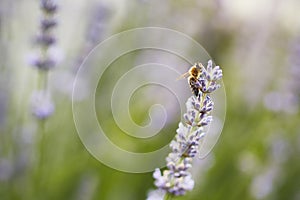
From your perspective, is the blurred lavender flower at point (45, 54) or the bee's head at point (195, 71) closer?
the bee's head at point (195, 71)

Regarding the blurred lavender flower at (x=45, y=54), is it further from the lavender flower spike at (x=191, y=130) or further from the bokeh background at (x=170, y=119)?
the lavender flower spike at (x=191, y=130)

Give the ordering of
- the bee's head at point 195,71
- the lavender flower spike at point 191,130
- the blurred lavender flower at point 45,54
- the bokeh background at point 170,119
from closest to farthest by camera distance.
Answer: the lavender flower spike at point 191,130, the bee's head at point 195,71, the blurred lavender flower at point 45,54, the bokeh background at point 170,119

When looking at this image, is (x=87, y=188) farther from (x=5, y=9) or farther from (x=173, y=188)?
(x=173, y=188)

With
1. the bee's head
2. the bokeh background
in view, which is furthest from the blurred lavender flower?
the bee's head

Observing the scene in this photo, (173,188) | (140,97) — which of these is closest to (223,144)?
(140,97)

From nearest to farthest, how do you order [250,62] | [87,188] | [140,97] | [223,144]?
[87,188], [223,144], [140,97], [250,62]

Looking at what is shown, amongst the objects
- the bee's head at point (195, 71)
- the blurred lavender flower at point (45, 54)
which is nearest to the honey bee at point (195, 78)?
the bee's head at point (195, 71)

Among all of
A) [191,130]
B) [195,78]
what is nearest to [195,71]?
Answer: [195,78]

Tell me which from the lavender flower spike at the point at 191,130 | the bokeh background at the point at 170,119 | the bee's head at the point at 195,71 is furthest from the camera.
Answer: the bokeh background at the point at 170,119
